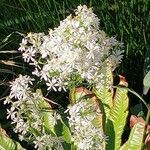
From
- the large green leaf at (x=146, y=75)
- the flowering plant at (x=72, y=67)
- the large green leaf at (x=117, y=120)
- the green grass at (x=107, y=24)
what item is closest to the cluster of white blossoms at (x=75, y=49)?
the flowering plant at (x=72, y=67)

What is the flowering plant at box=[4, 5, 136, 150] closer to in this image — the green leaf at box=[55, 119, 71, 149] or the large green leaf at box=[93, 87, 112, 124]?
the green leaf at box=[55, 119, 71, 149]

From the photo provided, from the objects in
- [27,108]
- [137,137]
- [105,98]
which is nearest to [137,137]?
[137,137]

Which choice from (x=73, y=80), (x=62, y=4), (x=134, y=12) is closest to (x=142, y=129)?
(x=73, y=80)

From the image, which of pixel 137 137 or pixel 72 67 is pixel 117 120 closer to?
pixel 137 137

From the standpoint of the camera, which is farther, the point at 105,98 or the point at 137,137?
the point at 105,98

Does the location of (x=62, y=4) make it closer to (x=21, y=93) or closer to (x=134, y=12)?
(x=134, y=12)
